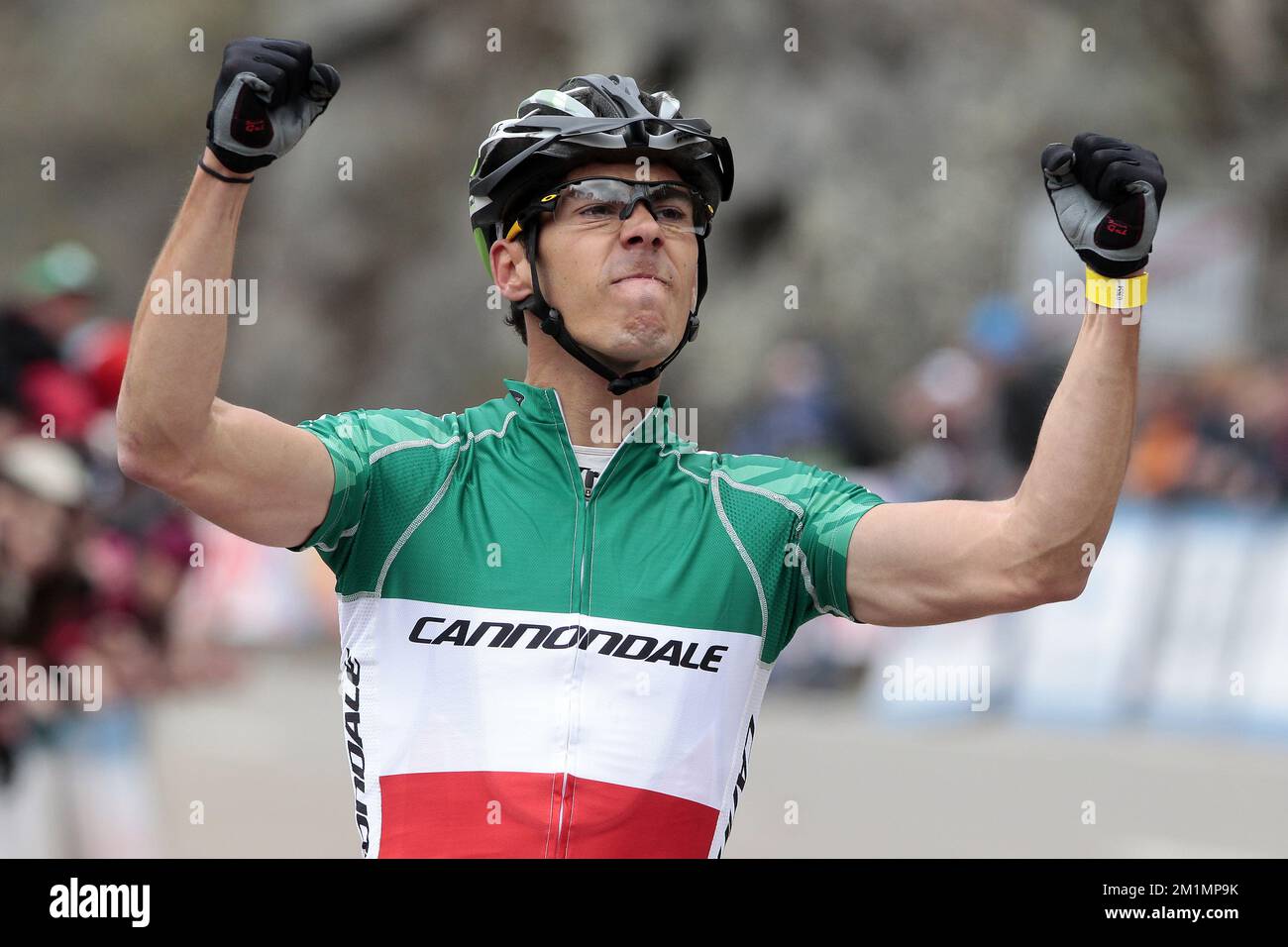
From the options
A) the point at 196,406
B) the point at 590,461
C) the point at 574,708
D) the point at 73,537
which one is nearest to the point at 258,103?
the point at 196,406

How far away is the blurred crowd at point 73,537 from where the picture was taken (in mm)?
7906

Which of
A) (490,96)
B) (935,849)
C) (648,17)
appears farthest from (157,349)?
(490,96)

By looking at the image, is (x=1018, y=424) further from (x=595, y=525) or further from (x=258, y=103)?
(x=258, y=103)

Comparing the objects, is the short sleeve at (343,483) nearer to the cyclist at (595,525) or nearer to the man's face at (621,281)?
the cyclist at (595,525)

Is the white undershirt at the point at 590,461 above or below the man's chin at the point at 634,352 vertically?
below

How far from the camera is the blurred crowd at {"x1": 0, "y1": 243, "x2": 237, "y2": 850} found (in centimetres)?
791

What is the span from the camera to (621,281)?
12.4 feet

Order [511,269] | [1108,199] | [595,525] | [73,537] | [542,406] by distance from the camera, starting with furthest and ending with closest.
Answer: [73,537] < [511,269] < [542,406] < [595,525] < [1108,199]

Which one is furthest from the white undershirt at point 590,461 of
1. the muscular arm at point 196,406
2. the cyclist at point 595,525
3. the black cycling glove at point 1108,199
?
the black cycling glove at point 1108,199

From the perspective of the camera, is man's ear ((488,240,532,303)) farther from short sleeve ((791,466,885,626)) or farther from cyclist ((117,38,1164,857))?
short sleeve ((791,466,885,626))

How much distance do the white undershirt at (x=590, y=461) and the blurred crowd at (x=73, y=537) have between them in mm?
4648

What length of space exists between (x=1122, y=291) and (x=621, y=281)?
39.9 inches

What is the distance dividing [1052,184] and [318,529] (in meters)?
1.56

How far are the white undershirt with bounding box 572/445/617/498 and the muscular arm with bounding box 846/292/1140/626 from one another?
0.55 m
